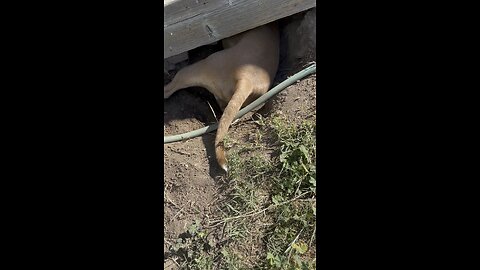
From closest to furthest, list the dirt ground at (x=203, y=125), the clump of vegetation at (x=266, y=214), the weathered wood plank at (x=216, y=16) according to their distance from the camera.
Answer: the clump of vegetation at (x=266, y=214), the dirt ground at (x=203, y=125), the weathered wood plank at (x=216, y=16)

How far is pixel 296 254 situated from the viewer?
247 cm

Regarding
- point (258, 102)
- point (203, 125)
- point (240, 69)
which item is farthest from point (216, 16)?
point (203, 125)

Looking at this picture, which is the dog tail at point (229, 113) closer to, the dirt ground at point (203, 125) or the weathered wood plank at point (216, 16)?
the dirt ground at point (203, 125)

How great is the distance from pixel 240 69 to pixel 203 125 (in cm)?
41

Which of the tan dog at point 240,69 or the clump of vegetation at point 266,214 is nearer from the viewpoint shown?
the clump of vegetation at point 266,214

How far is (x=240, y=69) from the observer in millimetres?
3215

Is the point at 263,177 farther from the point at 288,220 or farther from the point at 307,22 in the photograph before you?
the point at 307,22

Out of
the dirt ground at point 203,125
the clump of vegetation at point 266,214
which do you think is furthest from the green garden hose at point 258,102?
the clump of vegetation at point 266,214

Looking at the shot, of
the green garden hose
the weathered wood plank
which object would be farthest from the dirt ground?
the weathered wood plank

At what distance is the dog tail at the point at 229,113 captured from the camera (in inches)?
115

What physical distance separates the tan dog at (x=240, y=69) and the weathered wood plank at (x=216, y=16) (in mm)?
147
